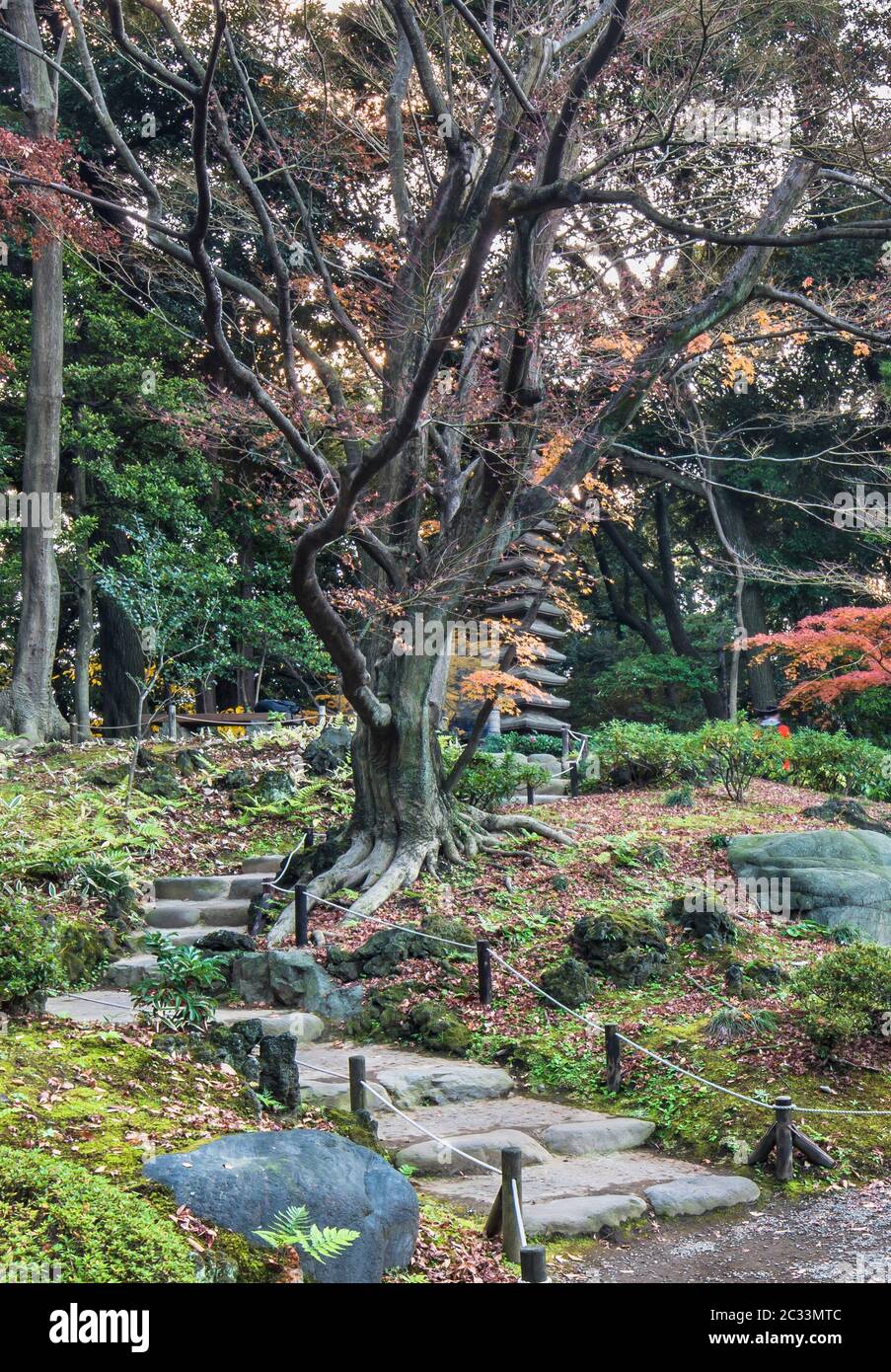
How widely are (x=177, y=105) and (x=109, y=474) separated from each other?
716 centimetres

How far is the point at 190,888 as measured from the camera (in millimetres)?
Answer: 11602

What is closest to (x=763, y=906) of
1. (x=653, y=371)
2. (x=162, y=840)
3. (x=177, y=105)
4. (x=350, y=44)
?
(x=653, y=371)

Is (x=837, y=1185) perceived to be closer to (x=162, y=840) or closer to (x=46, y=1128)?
(x=46, y=1128)

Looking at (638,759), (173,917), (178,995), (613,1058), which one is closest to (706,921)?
(613,1058)

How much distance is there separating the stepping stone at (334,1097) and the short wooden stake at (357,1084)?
1.39 feet

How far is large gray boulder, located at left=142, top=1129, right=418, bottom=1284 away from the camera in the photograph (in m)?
3.95

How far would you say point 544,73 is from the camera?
10.2 meters

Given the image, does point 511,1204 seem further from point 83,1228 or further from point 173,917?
point 173,917

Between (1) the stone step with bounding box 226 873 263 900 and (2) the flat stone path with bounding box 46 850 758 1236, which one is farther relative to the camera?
(1) the stone step with bounding box 226 873 263 900

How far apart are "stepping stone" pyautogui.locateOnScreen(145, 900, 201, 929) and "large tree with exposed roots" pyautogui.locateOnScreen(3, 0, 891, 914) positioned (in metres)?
1.42

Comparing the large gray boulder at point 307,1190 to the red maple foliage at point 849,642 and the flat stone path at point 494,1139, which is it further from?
the red maple foliage at point 849,642

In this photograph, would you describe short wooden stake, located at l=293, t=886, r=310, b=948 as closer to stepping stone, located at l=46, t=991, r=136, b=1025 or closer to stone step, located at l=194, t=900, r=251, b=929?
stone step, located at l=194, t=900, r=251, b=929

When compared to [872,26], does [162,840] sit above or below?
below

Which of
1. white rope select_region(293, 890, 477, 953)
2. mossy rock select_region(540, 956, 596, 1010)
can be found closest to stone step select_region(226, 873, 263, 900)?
white rope select_region(293, 890, 477, 953)
